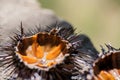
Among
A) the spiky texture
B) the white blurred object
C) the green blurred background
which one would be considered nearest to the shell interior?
the spiky texture

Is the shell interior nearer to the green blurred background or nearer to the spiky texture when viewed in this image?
the spiky texture

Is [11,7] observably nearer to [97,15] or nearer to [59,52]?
[59,52]

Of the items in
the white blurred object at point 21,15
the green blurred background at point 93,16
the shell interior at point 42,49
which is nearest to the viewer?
the shell interior at point 42,49

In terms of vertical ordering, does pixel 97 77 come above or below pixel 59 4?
below

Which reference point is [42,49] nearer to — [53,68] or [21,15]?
[53,68]

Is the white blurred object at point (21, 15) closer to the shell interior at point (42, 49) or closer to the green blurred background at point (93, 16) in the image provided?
the shell interior at point (42, 49)

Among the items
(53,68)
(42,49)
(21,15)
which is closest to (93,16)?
(21,15)

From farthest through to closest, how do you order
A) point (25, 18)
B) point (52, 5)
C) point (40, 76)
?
point (52, 5), point (25, 18), point (40, 76)

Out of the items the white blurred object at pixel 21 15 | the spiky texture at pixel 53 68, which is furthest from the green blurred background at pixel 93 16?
the spiky texture at pixel 53 68

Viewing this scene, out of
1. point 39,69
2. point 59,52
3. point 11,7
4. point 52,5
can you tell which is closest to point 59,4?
point 52,5
